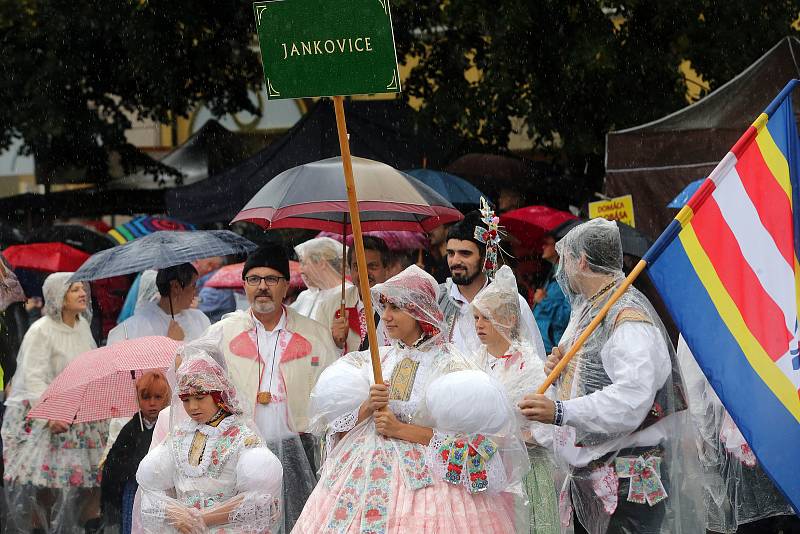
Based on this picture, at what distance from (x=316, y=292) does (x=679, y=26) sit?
17.3 ft

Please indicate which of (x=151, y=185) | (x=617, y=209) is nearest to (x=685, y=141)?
(x=617, y=209)

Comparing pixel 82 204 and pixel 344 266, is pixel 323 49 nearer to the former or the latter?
pixel 344 266

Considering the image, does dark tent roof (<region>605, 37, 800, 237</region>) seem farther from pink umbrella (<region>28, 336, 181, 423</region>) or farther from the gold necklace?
the gold necklace

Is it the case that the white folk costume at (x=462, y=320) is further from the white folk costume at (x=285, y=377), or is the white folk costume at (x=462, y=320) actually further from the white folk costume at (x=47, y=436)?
the white folk costume at (x=47, y=436)

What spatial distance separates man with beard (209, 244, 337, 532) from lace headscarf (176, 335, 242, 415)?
1021 millimetres

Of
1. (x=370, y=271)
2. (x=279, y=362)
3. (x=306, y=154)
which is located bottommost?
(x=279, y=362)

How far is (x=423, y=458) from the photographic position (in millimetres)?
5453

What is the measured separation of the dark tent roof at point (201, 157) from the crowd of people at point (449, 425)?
32.6ft

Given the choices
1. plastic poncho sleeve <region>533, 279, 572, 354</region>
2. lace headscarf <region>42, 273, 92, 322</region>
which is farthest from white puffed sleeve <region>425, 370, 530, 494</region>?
lace headscarf <region>42, 273, 92, 322</region>

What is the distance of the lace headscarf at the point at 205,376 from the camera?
6098 mm

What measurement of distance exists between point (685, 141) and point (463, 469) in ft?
18.5

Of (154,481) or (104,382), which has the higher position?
(104,382)

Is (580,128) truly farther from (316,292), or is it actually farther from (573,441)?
(573,441)

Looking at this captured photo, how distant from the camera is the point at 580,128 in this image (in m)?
12.7
